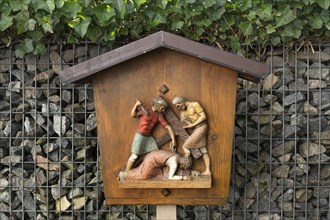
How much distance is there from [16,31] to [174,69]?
1135 millimetres

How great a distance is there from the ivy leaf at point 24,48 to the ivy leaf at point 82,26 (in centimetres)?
30

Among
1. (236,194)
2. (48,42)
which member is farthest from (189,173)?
(48,42)

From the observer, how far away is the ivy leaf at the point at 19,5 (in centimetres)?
324

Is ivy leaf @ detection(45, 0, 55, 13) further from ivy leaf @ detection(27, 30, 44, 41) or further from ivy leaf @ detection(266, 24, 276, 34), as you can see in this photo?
ivy leaf @ detection(266, 24, 276, 34)

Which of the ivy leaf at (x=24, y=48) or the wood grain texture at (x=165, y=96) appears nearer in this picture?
the wood grain texture at (x=165, y=96)

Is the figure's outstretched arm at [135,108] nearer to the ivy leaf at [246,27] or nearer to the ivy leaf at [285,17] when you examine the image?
the ivy leaf at [246,27]

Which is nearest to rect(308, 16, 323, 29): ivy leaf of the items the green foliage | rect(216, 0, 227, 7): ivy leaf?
the green foliage

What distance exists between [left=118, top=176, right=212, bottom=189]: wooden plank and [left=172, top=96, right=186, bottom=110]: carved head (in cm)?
35

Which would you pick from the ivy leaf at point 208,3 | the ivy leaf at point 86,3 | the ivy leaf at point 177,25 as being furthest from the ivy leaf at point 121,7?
the ivy leaf at point 208,3

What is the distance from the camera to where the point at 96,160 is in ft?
11.4

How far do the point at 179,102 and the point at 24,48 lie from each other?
3.75ft

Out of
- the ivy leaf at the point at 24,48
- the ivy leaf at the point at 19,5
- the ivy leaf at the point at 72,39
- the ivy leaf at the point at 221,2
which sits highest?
the ivy leaf at the point at 221,2

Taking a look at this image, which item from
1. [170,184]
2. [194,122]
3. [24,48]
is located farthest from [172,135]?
[24,48]

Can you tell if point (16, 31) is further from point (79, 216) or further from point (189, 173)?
point (189, 173)
